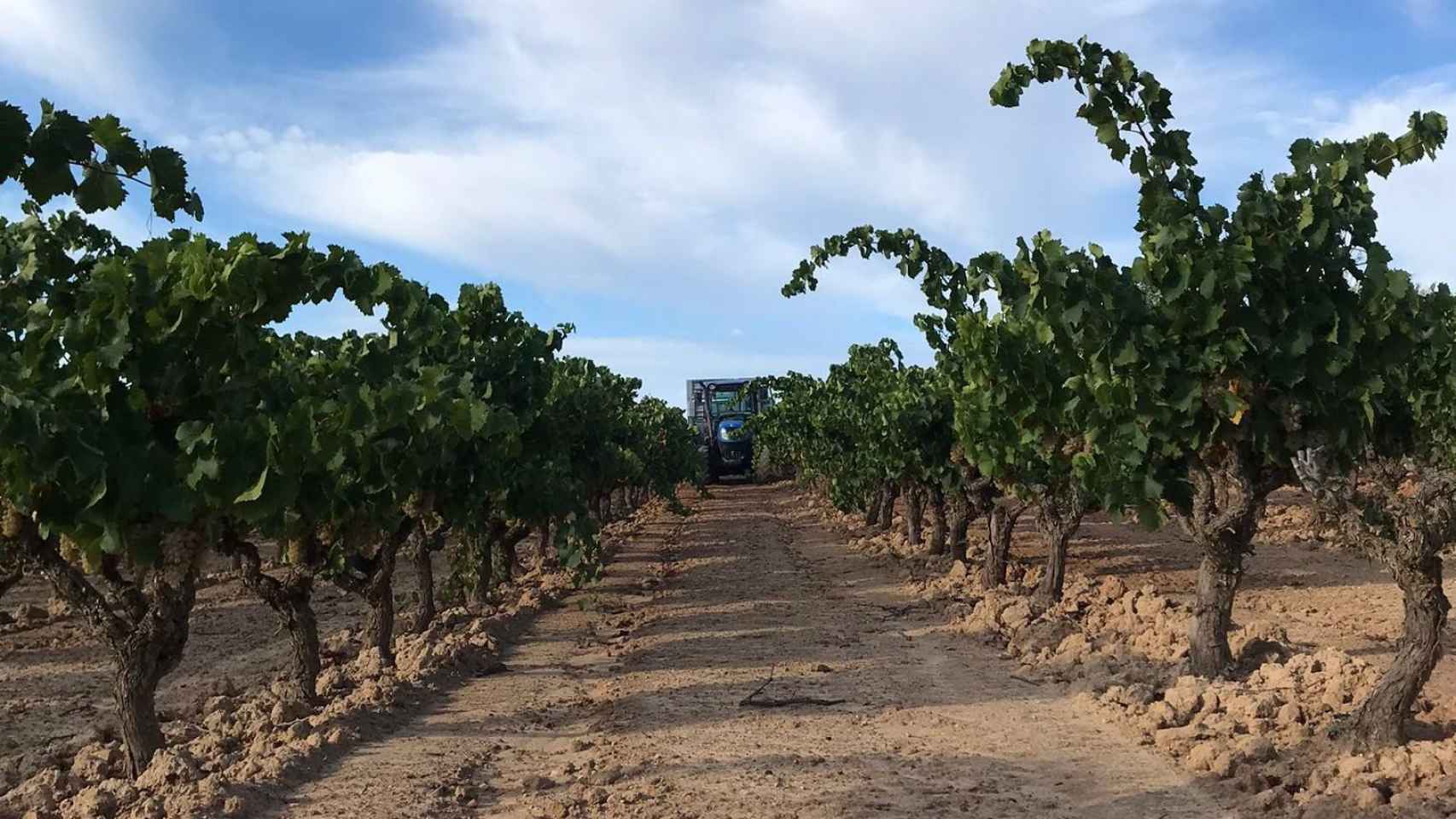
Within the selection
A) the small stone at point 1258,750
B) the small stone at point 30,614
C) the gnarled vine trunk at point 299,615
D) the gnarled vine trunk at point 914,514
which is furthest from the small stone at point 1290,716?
the gnarled vine trunk at point 914,514

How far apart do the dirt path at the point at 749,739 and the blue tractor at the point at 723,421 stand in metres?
40.3

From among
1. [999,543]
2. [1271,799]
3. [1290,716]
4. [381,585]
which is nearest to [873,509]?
[999,543]

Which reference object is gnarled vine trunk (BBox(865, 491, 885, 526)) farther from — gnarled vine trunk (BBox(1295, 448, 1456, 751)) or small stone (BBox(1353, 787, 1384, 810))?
small stone (BBox(1353, 787, 1384, 810))

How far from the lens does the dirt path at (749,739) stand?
6602mm

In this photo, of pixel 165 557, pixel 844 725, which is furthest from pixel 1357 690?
pixel 165 557

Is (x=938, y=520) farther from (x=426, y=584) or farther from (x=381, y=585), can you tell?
(x=381, y=585)

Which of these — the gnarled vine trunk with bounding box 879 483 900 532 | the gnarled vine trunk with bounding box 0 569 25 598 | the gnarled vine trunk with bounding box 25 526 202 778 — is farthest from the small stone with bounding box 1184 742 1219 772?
the gnarled vine trunk with bounding box 879 483 900 532

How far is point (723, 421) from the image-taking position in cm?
5522

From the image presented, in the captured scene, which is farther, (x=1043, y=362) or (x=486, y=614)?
(x=486, y=614)

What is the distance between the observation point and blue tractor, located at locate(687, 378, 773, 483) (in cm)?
5488

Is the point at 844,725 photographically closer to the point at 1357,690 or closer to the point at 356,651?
the point at 1357,690

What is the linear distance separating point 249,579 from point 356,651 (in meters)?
3.87

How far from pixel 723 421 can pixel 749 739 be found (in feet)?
155

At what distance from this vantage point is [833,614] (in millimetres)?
14664
